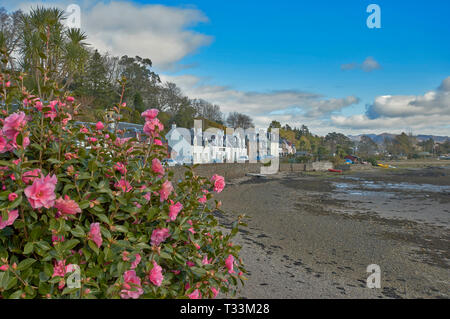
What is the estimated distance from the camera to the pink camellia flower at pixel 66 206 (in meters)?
1.39

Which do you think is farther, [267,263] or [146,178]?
[267,263]

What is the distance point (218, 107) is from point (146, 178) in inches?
3001

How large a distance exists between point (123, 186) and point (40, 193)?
0.45 metres

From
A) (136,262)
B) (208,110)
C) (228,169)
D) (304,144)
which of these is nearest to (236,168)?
(228,169)

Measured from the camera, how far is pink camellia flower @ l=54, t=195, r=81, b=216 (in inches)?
54.7

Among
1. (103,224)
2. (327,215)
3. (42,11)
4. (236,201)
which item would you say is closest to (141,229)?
(103,224)

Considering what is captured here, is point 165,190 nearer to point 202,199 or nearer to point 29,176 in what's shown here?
point 202,199

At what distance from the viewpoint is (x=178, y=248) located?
1807 mm

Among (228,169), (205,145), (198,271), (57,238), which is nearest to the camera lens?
(57,238)

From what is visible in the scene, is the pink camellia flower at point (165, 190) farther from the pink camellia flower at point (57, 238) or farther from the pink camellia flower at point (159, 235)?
the pink camellia flower at point (57, 238)

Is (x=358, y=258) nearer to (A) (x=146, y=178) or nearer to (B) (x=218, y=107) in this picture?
(A) (x=146, y=178)

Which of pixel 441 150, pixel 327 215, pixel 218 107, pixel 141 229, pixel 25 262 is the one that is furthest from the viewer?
pixel 441 150

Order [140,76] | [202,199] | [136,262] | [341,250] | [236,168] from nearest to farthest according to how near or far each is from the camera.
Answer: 1. [136,262]
2. [202,199]
3. [341,250]
4. [236,168]
5. [140,76]

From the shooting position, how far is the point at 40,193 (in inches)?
51.7
